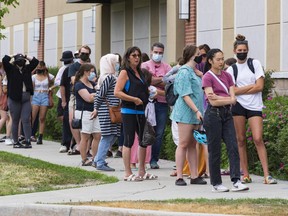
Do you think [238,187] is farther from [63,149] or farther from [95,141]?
[63,149]

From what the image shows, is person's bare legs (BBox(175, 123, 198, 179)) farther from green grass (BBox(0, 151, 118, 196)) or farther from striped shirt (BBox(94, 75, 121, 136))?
striped shirt (BBox(94, 75, 121, 136))

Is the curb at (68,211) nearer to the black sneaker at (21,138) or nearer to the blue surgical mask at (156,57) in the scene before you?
the blue surgical mask at (156,57)

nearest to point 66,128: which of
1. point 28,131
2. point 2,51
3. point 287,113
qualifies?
point 28,131

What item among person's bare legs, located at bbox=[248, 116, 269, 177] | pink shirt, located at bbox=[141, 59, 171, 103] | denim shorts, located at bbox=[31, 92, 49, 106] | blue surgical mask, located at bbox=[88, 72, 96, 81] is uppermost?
pink shirt, located at bbox=[141, 59, 171, 103]

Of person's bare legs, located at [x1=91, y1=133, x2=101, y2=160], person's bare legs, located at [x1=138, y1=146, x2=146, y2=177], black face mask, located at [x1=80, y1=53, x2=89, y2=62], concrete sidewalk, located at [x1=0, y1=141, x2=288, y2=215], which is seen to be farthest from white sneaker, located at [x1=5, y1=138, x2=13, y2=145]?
person's bare legs, located at [x1=138, y1=146, x2=146, y2=177]

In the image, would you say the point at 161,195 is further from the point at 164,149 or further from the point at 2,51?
the point at 2,51

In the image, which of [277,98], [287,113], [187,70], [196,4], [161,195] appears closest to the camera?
[161,195]

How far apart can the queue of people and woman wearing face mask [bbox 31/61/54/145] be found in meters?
3.29

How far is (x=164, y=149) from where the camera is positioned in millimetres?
17781

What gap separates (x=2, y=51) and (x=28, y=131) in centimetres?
1944

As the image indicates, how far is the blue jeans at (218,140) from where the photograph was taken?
41.0 feet

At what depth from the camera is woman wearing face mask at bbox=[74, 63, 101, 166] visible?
1609 cm

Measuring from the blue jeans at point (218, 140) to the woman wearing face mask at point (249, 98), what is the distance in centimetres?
87

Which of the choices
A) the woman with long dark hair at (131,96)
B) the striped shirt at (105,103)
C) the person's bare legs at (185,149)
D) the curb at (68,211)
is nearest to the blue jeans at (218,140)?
the person's bare legs at (185,149)
